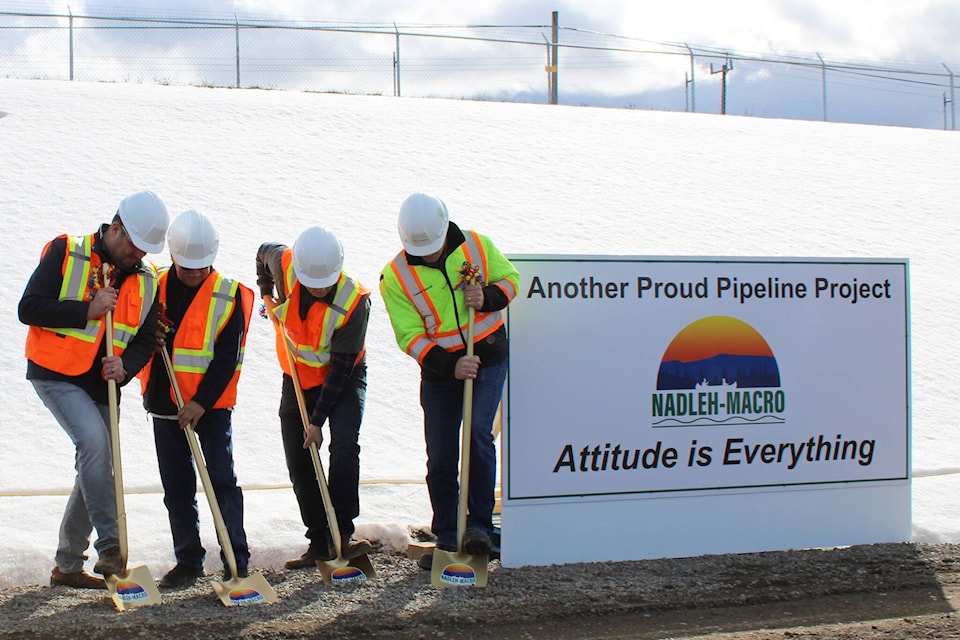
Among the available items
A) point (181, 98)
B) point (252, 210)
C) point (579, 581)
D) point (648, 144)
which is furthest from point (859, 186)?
point (579, 581)

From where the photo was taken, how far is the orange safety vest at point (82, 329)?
4430 mm

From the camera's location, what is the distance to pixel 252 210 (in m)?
11.0

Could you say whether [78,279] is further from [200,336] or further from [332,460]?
[332,460]

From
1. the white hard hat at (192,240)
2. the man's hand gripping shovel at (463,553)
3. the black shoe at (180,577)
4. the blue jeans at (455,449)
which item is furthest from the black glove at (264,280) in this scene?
the black shoe at (180,577)

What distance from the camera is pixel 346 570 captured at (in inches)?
184

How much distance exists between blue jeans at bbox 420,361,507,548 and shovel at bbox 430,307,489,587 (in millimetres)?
85

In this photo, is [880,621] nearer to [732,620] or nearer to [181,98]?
[732,620]

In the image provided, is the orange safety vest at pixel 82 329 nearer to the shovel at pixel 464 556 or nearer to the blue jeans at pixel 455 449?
the blue jeans at pixel 455 449

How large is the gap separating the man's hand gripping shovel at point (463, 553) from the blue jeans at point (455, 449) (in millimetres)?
79

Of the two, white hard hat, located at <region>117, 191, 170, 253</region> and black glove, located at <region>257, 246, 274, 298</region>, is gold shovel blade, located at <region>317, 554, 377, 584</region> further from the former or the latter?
white hard hat, located at <region>117, 191, 170, 253</region>

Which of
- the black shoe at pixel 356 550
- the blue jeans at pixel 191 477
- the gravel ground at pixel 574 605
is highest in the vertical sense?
the blue jeans at pixel 191 477

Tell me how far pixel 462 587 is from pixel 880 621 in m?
1.80

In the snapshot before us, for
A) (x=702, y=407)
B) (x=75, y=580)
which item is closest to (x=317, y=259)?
(x=75, y=580)

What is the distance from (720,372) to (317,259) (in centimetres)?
216
